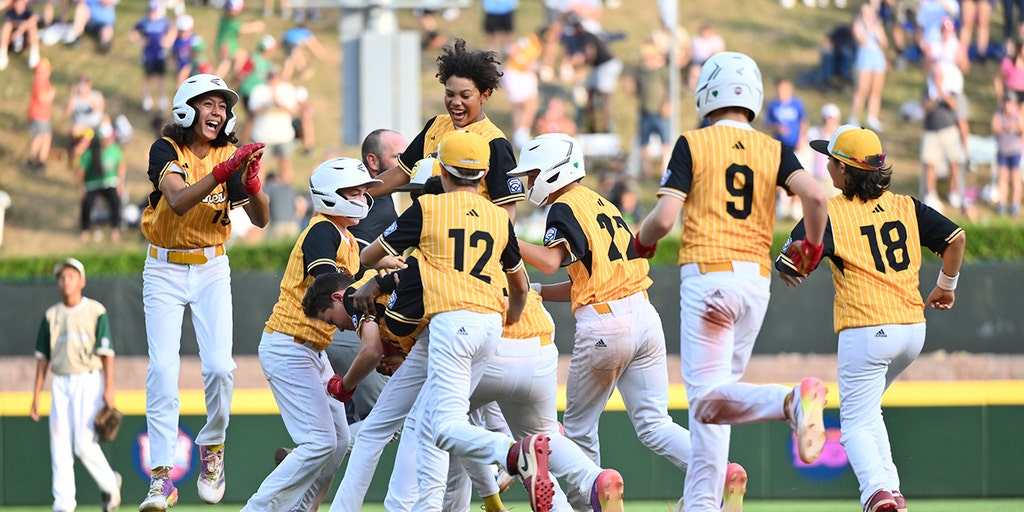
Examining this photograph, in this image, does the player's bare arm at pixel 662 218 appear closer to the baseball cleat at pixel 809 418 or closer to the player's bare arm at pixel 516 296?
the player's bare arm at pixel 516 296

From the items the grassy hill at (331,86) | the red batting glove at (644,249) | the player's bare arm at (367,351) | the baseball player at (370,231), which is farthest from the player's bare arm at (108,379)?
the grassy hill at (331,86)

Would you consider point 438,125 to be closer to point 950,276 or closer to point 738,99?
point 738,99

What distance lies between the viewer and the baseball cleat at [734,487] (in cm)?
809

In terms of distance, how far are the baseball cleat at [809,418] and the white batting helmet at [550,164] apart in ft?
6.35

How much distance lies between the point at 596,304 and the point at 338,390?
5.05ft

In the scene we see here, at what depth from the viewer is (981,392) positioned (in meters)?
12.0

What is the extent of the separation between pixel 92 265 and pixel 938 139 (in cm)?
1195

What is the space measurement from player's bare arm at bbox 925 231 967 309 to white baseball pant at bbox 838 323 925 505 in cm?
47

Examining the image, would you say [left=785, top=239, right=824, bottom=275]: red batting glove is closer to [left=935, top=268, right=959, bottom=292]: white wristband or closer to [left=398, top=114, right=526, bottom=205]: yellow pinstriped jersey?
[left=935, top=268, right=959, bottom=292]: white wristband

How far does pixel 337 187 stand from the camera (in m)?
8.59

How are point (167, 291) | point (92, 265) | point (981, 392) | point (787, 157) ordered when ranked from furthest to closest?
point (92, 265) < point (981, 392) < point (167, 291) < point (787, 157)

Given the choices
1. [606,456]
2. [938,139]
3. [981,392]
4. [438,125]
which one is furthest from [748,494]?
[938,139]

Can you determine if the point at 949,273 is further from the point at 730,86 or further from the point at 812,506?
the point at 812,506

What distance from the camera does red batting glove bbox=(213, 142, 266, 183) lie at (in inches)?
321
